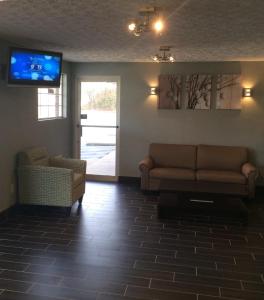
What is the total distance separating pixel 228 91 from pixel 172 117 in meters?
1.17

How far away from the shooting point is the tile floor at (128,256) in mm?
3143

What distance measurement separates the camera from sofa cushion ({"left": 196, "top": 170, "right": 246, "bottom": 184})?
597 centimetres

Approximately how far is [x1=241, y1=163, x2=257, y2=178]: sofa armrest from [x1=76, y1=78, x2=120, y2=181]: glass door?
2567 millimetres

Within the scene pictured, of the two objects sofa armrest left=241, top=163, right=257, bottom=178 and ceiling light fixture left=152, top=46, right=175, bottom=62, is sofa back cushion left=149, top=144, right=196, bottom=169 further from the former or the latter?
ceiling light fixture left=152, top=46, right=175, bottom=62

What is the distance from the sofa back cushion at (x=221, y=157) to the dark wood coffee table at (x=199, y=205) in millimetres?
1292

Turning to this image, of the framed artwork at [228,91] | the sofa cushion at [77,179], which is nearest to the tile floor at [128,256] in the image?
the sofa cushion at [77,179]

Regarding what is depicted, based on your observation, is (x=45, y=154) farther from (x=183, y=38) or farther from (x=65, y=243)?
(x=183, y=38)

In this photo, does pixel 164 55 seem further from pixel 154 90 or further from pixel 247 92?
pixel 247 92

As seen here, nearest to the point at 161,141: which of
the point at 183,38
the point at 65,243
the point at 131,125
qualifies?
the point at 131,125

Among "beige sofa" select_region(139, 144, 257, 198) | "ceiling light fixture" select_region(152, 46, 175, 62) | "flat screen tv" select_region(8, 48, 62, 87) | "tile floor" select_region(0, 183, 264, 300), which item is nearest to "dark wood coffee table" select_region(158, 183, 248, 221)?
"tile floor" select_region(0, 183, 264, 300)

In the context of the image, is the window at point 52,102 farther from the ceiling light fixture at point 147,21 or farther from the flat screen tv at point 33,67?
the ceiling light fixture at point 147,21

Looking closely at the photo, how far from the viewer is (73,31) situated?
3.99m

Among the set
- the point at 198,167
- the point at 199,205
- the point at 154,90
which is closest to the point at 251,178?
the point at 198,167

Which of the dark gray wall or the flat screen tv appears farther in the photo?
the dark gray wall
